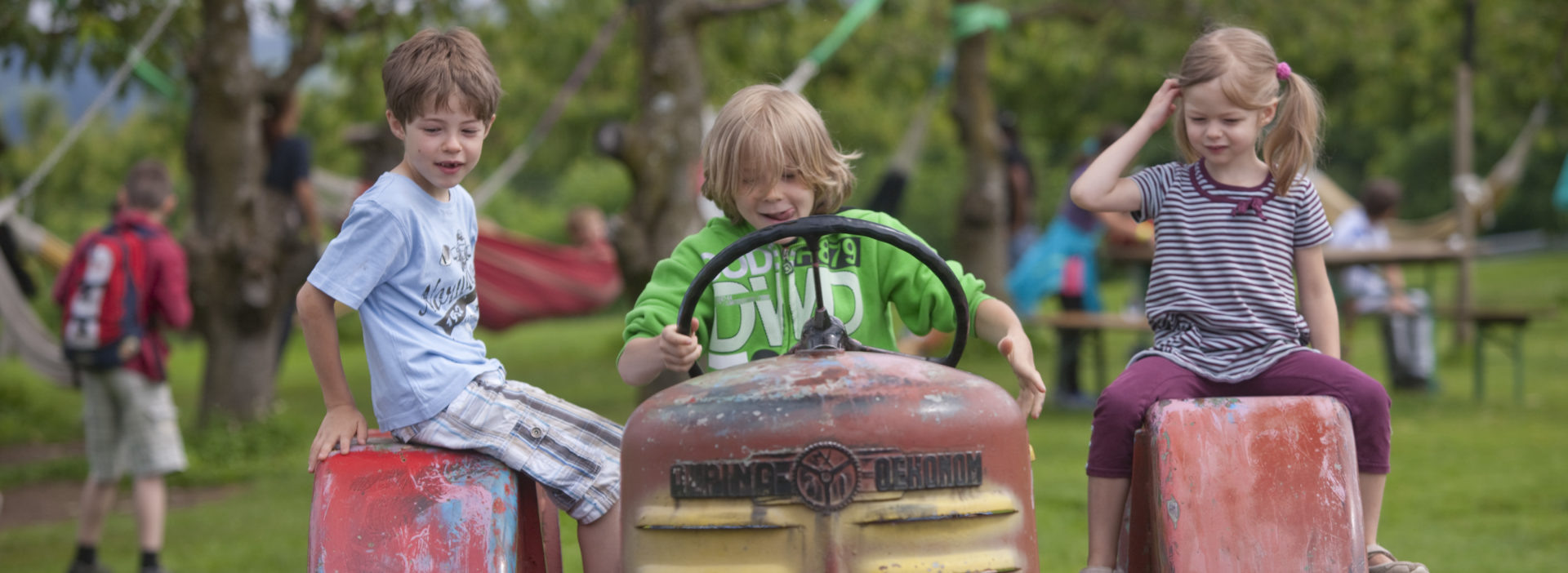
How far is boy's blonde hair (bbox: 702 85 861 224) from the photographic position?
257 centimetres

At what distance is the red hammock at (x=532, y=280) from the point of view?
9992 millimetres

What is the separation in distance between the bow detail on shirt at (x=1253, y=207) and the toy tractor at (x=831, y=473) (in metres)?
0.93

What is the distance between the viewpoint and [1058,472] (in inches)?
252

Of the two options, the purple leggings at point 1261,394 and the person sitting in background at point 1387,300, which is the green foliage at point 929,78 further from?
the person sitting in background at point 1387,300

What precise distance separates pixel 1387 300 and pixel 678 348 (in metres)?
8.02

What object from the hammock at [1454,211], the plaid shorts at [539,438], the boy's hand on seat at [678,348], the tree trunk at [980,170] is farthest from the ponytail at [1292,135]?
the hammock at [1454,211]

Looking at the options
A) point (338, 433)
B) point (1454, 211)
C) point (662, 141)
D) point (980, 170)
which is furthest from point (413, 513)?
point (1454, 211)

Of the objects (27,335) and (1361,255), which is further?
(27,335)

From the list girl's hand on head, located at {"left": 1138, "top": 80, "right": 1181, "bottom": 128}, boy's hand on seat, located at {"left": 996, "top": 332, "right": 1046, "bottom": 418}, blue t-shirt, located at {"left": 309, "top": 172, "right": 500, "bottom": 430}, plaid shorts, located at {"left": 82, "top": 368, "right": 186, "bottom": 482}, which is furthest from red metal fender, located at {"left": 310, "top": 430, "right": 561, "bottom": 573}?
plaid shorts, located at {"left": 82, "top": 368, "right": 186, "bottom": 482}

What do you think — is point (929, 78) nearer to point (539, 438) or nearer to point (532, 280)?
point (532, 280)

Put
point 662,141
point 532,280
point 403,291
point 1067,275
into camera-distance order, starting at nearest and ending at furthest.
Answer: point 403,291, point 662,141, point 1067,275, point 532,280

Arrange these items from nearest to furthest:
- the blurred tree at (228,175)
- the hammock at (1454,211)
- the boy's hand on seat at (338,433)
Answer: the boy's hand on seat at (338,433), the blurred tree at (228,175), the hammock at (1454,211)

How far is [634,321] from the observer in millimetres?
2639

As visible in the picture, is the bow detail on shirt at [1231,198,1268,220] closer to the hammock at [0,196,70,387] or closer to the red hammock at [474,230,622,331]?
the hammock at [0,196,70,387]
